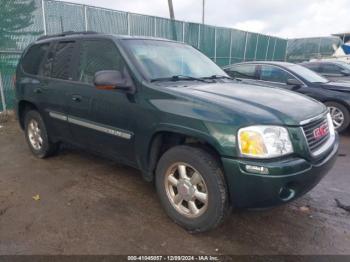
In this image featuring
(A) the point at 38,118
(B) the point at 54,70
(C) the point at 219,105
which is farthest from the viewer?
(A) the point at 38,118

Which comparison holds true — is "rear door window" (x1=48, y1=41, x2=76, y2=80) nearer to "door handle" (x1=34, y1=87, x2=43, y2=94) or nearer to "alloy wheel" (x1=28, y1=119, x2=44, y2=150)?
"door handle" (x1=34, y1=87, x2=43, y2=94)

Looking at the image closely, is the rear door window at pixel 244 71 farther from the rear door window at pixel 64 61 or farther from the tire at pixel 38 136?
the tire at pixel 38 136

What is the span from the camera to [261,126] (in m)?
2.50

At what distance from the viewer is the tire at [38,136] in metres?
4.77

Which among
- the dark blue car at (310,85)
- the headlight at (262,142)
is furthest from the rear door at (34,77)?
the dark blue car at (310,85)

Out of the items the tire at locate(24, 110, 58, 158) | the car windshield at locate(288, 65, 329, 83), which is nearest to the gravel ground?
the tire at locate(24, 110, 58, 158)

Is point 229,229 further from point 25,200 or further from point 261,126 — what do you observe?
point 25,200

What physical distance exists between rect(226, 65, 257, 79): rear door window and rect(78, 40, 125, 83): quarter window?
4.61 m

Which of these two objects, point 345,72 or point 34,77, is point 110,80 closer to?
point 34,77

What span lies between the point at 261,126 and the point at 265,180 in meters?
0.42

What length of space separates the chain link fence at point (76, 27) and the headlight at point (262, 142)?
24.5ft

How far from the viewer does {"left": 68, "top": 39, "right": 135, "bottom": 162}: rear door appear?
3.38m

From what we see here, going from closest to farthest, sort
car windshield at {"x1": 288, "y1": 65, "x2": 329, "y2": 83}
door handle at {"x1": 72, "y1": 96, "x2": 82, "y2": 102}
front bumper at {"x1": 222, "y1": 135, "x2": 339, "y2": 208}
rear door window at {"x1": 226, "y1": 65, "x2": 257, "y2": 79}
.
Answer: front bumper at {"x1": 222, "y1": 135, "x2": 339, "y2": 208} < door handle at {"x1": 72, "y1": 96, "x2": 82, "y2": 102} < car windshield at {"x1": 288, "y1": 65, "x2": 329, "y2": 83} < rear door window at {"x1": 226, "y1": 65, "x2": 257, "y2": 79}

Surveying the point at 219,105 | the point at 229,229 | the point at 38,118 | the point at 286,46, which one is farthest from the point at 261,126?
the point at 286,46
